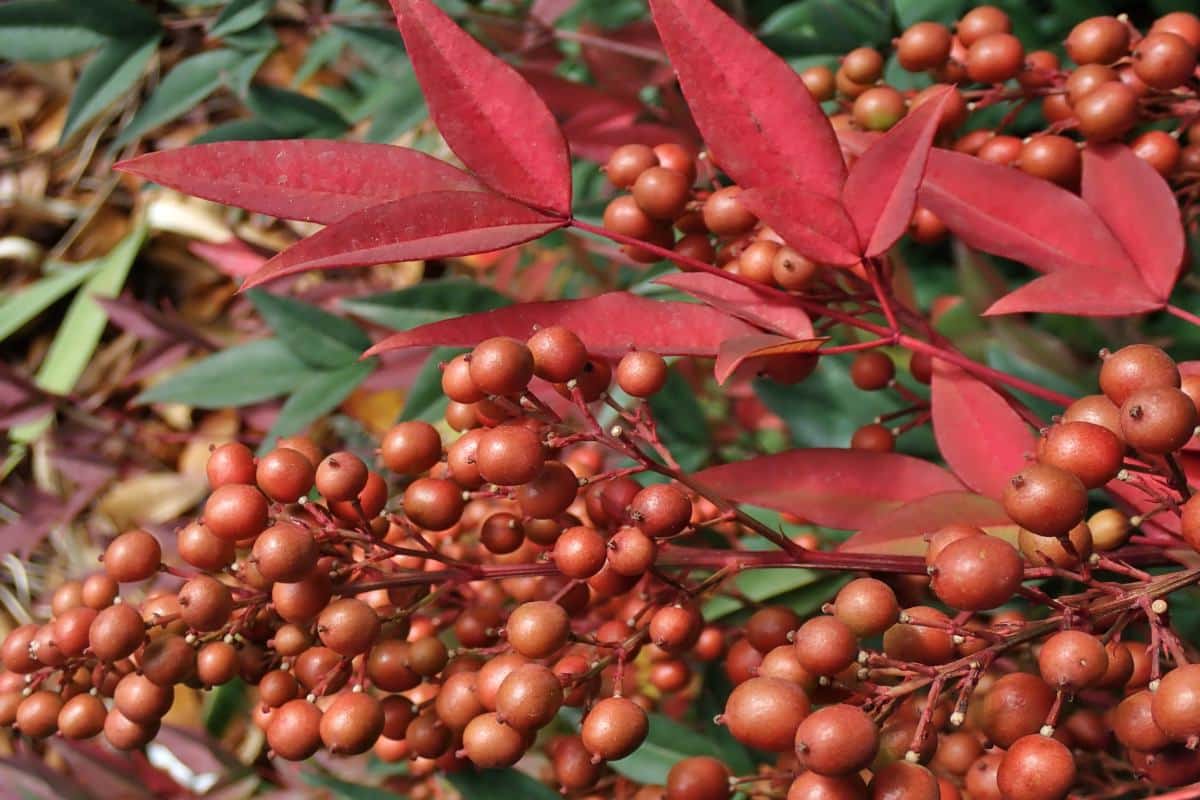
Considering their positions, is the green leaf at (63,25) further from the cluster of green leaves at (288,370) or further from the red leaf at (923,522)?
the red leaf at (923,522)

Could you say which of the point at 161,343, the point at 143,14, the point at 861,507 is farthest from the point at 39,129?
the point at 861,507

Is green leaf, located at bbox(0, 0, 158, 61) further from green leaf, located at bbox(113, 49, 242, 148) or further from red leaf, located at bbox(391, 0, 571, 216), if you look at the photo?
red leaf, located at bbox(391, 0, 571, 216)

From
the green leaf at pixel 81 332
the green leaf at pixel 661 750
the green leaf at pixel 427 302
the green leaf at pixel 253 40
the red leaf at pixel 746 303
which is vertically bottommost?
the green leaf at pixel 81 332

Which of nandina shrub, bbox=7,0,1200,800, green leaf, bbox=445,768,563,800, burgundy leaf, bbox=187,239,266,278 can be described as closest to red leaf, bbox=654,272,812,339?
nandina shrub, bbox=7,0,1200,800

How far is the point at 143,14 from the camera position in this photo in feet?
2.17

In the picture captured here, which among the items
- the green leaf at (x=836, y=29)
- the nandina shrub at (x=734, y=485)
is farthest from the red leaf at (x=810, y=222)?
the green leaf at (x=836, y=29)

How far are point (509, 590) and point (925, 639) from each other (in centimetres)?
23

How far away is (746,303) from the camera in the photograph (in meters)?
0.38

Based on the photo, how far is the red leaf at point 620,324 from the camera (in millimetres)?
360

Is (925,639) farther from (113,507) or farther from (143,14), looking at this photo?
(113,507)

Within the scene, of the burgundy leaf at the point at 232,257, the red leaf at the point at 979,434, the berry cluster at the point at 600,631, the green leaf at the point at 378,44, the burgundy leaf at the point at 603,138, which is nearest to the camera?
the berry cluster at the point at 600,631

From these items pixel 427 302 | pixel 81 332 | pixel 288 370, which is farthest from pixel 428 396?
pixel 81 332

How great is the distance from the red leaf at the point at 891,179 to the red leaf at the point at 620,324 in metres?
0.06

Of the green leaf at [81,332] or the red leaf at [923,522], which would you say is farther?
the green leaf at [81,332]
